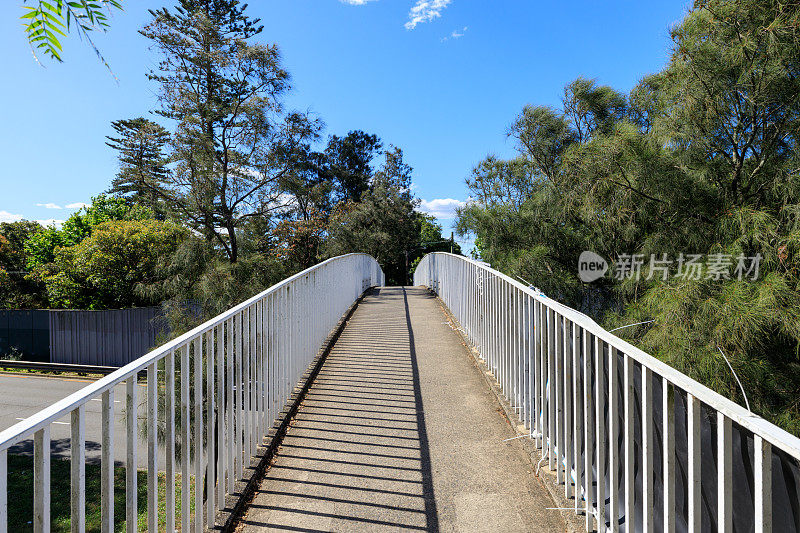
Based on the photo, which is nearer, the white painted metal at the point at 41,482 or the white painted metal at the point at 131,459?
the white painted metal at the point at 41,482

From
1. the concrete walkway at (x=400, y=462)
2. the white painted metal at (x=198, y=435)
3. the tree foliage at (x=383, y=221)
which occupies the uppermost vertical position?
the tree foliage at (x=383, y=221)

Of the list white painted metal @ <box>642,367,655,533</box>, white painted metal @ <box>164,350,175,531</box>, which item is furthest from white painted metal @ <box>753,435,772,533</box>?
white painted metal @ <box>164,350,175,531</box>

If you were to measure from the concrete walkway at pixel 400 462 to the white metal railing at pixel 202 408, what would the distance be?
0.30m

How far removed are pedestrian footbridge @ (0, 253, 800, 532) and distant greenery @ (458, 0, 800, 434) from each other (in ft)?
11.8

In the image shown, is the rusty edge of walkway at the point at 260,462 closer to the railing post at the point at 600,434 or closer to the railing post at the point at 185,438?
the railing post at the point at 185,438

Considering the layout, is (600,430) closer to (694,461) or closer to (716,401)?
(694,461)

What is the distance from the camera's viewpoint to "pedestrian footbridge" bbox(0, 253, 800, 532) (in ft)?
4.51

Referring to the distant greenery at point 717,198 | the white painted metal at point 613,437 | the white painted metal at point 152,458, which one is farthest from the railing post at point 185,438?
the distant greenery at point 717,198

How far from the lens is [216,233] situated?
15.0 metres

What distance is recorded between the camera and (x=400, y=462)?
2896 millimetres

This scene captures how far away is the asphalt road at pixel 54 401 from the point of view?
9.34 m

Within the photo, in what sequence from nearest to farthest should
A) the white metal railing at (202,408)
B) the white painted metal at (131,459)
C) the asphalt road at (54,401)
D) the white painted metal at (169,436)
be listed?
the white metal railing at (202,408) < the white painted metal at (131,459) < the white painted metal at (169,436) < the asphalt road at (54,401)

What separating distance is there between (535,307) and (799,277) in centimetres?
524

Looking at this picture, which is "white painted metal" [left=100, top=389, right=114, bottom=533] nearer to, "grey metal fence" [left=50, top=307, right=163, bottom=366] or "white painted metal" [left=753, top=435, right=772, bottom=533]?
"white painted metal" [left=753, top=435, right=772, bottom=533]
